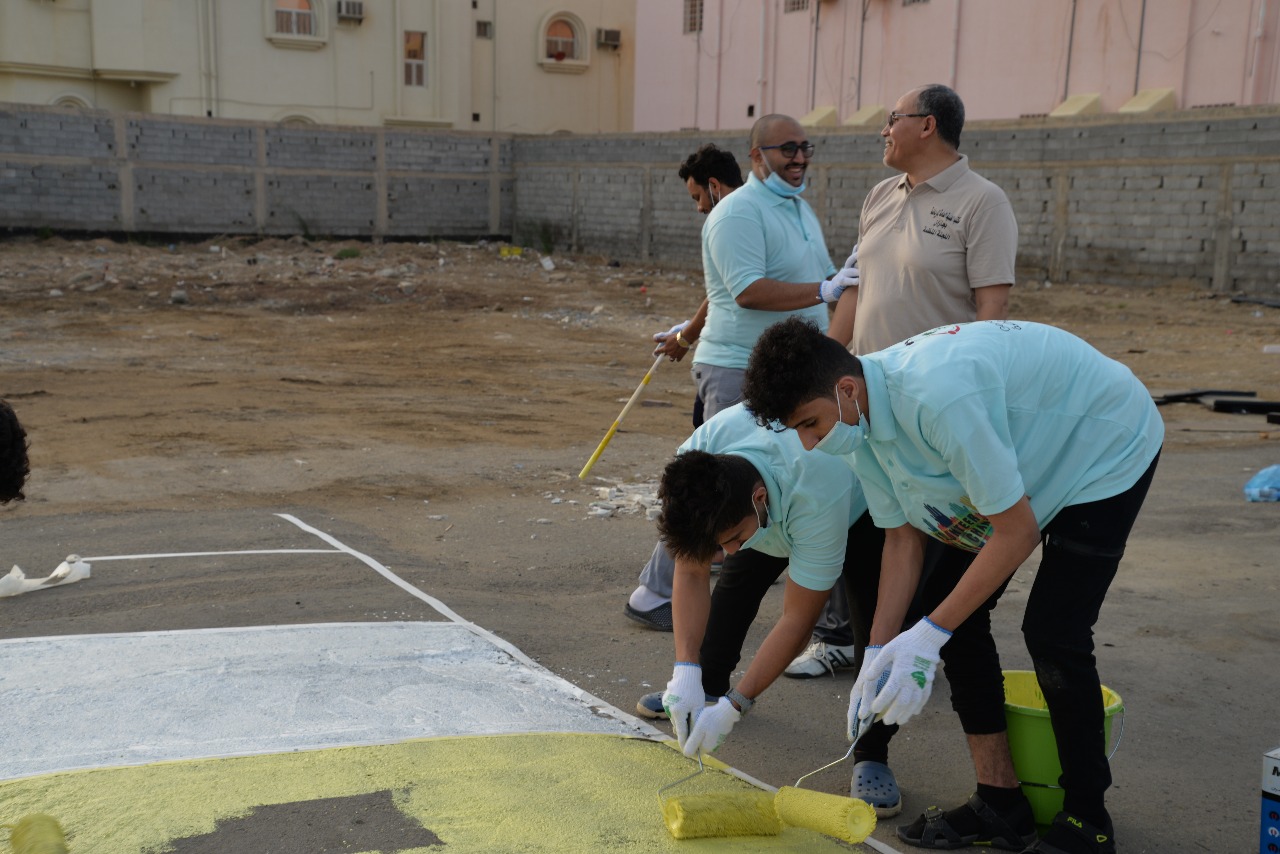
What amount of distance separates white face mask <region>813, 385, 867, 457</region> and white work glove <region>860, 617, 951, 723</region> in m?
0.41

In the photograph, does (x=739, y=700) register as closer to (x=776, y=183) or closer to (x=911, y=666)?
(x=911, y=666)

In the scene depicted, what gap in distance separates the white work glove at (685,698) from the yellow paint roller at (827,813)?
295mm

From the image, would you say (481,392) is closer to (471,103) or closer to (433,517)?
(433,517)

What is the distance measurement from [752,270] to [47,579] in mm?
2910

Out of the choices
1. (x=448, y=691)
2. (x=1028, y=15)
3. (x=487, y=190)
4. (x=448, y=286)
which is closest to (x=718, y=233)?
(x=448, y=691)

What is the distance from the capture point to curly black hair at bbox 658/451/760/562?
8.96 ft

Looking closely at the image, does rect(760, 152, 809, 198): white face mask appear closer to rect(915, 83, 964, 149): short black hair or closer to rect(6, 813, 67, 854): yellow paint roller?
rect(915, 83, 964, 149): short black hair

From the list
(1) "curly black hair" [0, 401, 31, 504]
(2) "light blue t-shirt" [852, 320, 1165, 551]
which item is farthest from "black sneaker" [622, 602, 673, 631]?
(1) "curly black hair" [0, 401, 31, 504]

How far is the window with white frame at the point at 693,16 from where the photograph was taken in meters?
30.2

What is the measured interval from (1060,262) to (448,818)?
16.0 m

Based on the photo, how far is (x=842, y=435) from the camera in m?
2.51

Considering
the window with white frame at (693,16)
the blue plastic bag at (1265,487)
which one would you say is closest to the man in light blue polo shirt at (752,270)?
the blue plastic bag at (1265,487)

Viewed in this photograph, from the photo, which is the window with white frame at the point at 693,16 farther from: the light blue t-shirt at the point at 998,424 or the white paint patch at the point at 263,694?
the light blue t-shirt at the point at 998,424

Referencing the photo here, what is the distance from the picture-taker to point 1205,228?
1567 centimetres
